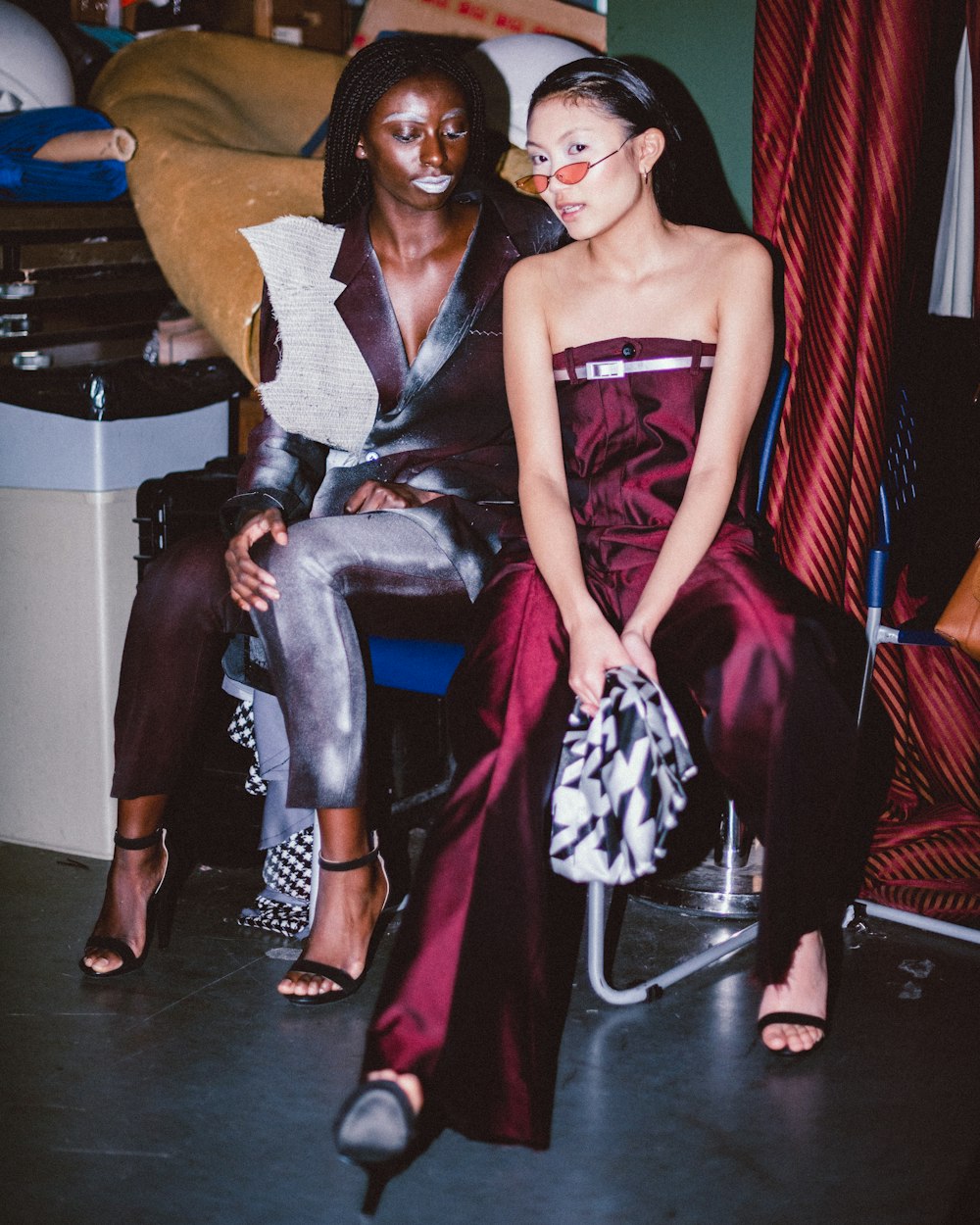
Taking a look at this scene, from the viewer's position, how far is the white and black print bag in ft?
5.28

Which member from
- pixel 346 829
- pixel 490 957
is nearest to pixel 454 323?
pixel 346 829

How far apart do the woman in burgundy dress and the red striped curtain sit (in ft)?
1.18

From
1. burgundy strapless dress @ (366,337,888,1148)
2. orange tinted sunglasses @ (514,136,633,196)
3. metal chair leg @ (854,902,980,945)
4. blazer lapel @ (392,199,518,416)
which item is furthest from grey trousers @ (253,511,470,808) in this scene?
metal chair leg @ (854,902,980,945)

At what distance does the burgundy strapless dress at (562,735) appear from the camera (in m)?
1.55

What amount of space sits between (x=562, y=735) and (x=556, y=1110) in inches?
19.2

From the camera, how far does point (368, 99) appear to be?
6.94 ft

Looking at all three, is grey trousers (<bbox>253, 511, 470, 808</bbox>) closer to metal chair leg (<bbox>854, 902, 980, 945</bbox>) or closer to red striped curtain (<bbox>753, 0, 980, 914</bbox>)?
red striped curtain (<bbox>753, 0, 980, 914</bbox>)

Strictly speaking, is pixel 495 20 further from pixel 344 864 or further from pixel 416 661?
pixel 344 864

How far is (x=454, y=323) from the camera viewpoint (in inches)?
84.0

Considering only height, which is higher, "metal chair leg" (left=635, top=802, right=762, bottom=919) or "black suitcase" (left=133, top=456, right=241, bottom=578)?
"black suitcase" (left=133, top=456, right=241, bottom=578)

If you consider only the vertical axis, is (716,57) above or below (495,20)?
below

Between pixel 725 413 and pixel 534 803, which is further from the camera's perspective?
pixel 725 413

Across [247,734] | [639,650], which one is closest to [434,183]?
[639,650]

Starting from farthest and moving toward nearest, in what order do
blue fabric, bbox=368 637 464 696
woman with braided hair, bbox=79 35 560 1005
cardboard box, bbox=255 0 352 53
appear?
cardboard box, bbox=255 0 352 53 → blue fabric, bbox=368 637 464 696 → woman with braided hair, bbox=79 35 560 1005
